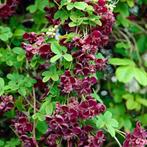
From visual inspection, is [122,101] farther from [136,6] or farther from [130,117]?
[136,6]

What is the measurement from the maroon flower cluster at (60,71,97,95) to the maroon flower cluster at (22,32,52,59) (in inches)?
4.0

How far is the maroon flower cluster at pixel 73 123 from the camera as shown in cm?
155

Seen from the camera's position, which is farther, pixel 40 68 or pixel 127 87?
pixel 127 87

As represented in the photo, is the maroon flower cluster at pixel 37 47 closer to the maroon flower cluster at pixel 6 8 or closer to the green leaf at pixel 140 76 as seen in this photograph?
the maroon flower cluster at pixel 6 8

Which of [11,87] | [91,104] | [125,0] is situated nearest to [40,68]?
[11,87]

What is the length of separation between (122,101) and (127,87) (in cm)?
7

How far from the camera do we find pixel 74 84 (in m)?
1.58

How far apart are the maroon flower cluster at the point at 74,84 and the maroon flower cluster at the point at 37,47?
101mm

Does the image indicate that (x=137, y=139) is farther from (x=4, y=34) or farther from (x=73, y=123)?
(x=4, y=34)

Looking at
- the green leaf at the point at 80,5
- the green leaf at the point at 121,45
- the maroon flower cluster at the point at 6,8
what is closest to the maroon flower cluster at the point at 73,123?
the green leaf at the point at 80,5

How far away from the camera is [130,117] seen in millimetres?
2311

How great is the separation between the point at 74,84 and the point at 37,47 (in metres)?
0.18

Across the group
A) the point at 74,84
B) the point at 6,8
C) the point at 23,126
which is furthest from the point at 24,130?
the point at 6,8

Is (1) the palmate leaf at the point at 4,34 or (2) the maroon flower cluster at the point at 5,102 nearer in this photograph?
(2) the maroon flower cluster at the point at 5,102
